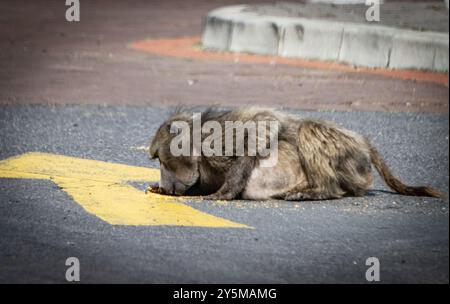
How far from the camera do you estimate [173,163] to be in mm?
7379

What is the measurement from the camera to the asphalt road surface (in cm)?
568

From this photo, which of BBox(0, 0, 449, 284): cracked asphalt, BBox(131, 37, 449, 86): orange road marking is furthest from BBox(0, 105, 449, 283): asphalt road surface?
BBox(131, 37, 449, 86): orange road marking

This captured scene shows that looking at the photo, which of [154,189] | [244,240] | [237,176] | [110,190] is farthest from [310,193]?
[110,190]

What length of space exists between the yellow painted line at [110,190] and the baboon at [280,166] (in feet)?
0.85

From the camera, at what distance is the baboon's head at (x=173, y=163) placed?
737 centimetres

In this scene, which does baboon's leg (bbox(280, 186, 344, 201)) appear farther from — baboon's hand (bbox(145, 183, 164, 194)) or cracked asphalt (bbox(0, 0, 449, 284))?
baboon's hand (bbox(145, 183, 164, 194))

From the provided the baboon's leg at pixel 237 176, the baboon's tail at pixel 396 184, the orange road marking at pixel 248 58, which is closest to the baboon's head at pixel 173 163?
the baboon's leg at pixel 237 176

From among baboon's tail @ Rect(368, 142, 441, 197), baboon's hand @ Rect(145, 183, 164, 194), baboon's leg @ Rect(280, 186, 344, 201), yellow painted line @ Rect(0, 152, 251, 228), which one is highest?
baboon's tail @ Rect(368, 142, 441, 197)

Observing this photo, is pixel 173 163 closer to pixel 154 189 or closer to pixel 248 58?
pixel 154 189

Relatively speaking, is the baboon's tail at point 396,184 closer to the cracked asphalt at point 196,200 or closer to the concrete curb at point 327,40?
the cracked asphalt at point 196,200

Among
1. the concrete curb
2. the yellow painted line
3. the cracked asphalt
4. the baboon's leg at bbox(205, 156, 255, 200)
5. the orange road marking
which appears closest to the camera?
Result: the cracked asphalt

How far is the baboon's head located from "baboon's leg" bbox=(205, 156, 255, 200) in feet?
0.75

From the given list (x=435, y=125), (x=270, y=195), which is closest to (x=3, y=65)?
(x=435, y=125)
